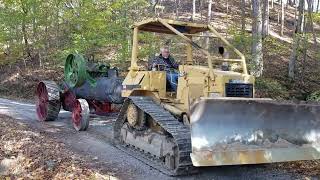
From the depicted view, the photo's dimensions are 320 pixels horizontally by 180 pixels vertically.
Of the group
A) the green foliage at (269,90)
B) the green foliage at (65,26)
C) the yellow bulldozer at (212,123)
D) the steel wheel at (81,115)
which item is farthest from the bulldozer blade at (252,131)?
the green foliage at (65,26)

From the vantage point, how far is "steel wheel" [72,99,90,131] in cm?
1106

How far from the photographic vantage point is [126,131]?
927 centimetres

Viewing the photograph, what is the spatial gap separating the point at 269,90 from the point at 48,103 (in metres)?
9.33

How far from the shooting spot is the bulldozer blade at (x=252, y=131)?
21.2ft

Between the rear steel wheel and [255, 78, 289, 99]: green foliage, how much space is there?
7.79m

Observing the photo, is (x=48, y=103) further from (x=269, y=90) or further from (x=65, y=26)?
(x=65, y=26)

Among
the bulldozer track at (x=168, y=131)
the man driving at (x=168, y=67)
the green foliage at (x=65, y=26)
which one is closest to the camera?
the bulldozer track at (x=168, y=131)

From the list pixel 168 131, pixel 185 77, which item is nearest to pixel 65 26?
pixel 185 77

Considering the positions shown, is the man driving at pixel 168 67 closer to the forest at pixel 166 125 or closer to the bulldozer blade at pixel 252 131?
the forest at pixel 166 125

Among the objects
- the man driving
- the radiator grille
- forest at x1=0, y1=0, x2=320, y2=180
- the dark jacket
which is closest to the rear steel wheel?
forest at x1=0, y1=0, x2=320, y2=180

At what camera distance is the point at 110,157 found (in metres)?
8.52

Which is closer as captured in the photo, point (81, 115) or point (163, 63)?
point (163, 63)

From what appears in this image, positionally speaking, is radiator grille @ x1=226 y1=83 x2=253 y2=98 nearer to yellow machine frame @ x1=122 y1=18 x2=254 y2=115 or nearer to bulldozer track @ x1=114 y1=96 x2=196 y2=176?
yellow machine frame @ x1=122 y1=18 x2=254 y2=115

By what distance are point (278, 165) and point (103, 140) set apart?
13.5 ft
